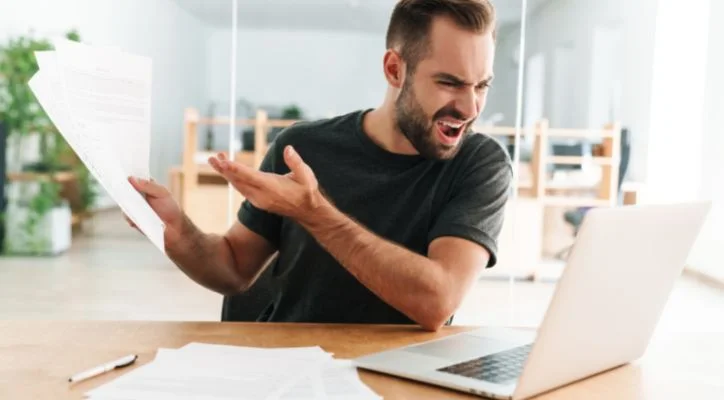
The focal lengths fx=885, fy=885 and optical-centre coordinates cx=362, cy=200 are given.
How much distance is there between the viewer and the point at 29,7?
5648mm

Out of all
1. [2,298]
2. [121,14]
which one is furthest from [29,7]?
[2,298]

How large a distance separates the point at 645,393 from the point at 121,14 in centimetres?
506

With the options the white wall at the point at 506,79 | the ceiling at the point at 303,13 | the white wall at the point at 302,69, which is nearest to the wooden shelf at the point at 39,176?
the white wall at the point at 302,69

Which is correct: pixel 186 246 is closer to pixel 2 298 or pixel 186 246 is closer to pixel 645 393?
pixel 645 393

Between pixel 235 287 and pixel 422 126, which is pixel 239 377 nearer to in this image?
pixel 235 287

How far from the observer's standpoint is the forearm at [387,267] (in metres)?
1.33

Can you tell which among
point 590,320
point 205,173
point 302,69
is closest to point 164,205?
point 590,320

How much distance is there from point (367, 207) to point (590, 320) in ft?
2.45

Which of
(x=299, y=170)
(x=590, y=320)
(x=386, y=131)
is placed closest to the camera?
(x=590, y=320)

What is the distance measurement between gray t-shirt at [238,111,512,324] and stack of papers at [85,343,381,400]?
464mm

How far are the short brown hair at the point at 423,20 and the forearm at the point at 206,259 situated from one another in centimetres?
51

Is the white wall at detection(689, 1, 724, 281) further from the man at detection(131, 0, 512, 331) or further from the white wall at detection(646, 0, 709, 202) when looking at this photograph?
the man at detection(131, 0, 512, 331)

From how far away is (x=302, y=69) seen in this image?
5.15 m

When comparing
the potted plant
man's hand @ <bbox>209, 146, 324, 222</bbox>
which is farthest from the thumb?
the potted plant
